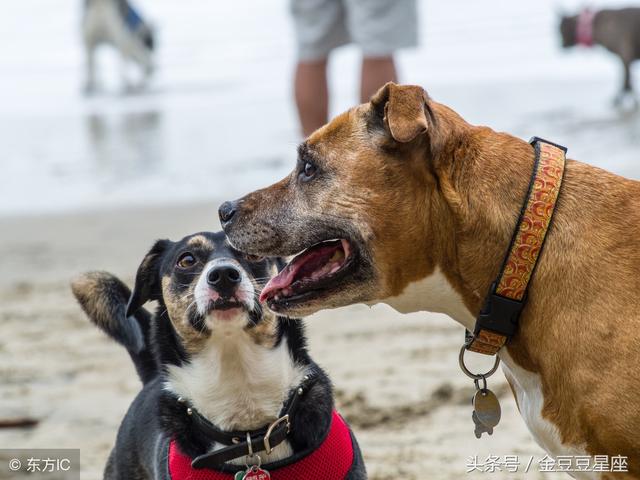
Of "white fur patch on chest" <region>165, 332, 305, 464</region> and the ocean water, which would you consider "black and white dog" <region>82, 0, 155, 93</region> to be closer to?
the ocean water

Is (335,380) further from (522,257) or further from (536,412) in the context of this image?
(522,257)

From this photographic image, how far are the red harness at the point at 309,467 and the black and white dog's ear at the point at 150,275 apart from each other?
683mm

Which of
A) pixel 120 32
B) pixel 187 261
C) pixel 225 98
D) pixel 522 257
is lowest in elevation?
pixel 225 98

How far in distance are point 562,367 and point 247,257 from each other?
53.5 inches

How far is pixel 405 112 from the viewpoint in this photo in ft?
10.2

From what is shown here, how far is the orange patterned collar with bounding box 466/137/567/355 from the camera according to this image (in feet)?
10.3

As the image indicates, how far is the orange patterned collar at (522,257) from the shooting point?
3.14 metres

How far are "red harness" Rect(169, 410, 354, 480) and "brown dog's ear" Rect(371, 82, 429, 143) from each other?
1.17 m

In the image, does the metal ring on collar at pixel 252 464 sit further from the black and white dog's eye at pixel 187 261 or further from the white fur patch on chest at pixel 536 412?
the white fur patch on chest at pixel 536 412

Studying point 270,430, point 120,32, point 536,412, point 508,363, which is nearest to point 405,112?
point 508,363

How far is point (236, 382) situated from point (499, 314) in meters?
1.08

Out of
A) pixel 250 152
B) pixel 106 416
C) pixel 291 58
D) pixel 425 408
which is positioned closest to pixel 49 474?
pixel 106 416

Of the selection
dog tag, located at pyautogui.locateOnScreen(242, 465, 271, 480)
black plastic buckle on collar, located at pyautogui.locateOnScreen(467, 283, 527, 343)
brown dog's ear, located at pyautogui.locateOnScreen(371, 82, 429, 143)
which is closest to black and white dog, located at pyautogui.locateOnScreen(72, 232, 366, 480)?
dog tag, located at pyautogui.locateOnScreen(242, 465, 271, 480)

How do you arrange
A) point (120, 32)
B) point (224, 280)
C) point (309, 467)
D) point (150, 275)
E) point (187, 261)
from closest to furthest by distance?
point (309, 467) < point (224, 280) < point (187, 261) < point (150, 275) < point (120, 32)
